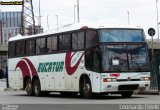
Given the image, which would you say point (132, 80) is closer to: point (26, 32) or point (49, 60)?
point (49, 60)

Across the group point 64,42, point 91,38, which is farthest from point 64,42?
point 91,38

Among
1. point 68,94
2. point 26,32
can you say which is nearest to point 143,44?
point 68,94

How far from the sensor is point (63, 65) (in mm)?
26188

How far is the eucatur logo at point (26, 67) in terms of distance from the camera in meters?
29.8

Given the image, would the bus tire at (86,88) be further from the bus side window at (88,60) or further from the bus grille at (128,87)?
the bus grille at (128,87)

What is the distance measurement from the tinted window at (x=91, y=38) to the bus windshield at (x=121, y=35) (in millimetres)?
276

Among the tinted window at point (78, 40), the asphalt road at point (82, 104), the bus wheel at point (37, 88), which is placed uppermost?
the tinted window at point (78, 40)

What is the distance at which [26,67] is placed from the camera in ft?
100

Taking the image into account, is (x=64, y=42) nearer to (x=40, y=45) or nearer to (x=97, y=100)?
(x=40, y=45)

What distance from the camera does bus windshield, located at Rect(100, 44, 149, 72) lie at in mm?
22766

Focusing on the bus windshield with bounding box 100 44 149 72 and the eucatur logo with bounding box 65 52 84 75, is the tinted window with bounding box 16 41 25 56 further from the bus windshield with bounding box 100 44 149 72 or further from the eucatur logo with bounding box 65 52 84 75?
the bus windshield with bounding box 100 44 149 72

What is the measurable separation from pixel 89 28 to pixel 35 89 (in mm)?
7414

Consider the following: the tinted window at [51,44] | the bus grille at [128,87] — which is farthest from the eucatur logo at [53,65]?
the bus grille at [128,87]

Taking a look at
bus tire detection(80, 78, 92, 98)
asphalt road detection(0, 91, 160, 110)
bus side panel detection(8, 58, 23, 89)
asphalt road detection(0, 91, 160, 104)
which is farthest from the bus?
bus side panel detection(8, 58, 23, 89)
